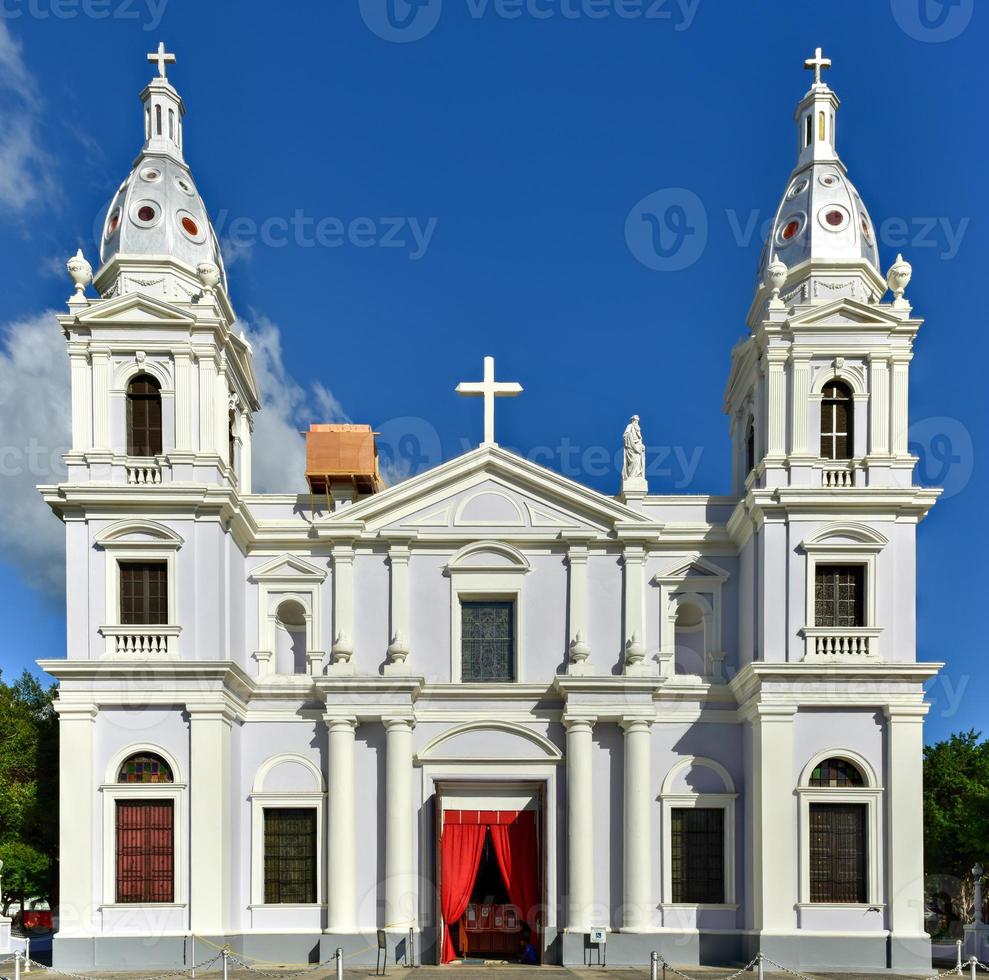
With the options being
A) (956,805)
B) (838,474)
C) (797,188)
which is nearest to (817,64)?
(797,188)

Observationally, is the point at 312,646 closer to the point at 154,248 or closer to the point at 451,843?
the point at 451,843

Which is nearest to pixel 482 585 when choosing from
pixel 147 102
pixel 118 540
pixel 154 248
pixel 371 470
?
pixel 371 470

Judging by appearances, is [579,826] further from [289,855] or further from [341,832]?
[289,855]

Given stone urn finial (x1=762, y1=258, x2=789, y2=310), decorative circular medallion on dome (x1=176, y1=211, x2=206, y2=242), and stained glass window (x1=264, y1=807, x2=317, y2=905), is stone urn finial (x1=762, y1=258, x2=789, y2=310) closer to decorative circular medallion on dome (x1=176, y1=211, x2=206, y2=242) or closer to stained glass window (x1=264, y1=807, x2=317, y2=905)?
decorative circular medallion on dome (x1=176, y1=211, x2=206, y2=242)

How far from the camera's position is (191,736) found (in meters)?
31.3

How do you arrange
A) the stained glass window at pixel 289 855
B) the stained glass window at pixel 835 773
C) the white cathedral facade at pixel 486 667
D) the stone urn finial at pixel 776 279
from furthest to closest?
the stone urn finial at pixel 776 279
the stained glass window at pixel 289 855
the stained glass window at pixel 835 773
the white cathedral facade at pixel 486 667

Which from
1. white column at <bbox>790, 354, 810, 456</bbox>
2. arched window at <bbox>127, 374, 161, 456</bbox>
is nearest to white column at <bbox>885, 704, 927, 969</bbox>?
white column at <bbox>790, 354, 810, 456</bbox>

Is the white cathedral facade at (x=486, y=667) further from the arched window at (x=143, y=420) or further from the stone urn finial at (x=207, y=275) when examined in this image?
the stone urn finial at (x=207, y=275)

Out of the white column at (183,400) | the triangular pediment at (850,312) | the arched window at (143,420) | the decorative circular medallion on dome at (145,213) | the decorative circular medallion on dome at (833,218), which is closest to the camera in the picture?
the white column at (183,400)

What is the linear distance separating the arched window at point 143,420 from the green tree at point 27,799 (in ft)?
38.3

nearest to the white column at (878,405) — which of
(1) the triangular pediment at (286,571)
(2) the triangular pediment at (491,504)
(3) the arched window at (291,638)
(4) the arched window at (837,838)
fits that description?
(2) the triangular pediment at (491,504)

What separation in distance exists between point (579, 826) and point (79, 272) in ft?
59.3

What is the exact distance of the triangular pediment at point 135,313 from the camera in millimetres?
32531

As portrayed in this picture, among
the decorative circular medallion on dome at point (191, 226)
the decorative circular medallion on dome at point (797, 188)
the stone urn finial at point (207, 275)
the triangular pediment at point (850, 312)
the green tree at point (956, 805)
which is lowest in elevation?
the green tree at point (956, 805)
